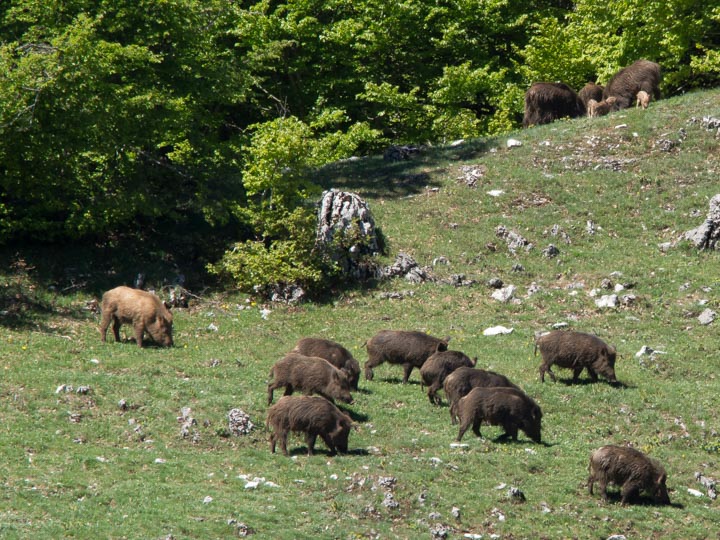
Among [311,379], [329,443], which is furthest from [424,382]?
[329,443]

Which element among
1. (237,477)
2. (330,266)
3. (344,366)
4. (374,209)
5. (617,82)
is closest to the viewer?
(237,477)

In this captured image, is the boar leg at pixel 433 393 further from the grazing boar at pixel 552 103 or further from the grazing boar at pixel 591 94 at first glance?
the grazing boar at pixel 591 94

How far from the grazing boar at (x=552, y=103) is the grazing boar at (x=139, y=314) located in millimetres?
20315

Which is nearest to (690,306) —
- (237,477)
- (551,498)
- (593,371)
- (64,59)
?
(593,371)

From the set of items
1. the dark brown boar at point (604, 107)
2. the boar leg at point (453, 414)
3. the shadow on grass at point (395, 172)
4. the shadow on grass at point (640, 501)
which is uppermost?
the dark brown boar at point (604, 107)

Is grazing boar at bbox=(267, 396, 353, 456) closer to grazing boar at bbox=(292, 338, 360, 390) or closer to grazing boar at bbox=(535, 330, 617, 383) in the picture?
grazing boar at bbox=(292, 338, 360, 390)

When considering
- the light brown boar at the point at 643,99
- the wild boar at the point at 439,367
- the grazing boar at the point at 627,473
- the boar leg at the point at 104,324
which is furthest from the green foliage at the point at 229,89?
the grazing boar at the point at 627,473

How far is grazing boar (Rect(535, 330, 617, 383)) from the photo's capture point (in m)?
21.2

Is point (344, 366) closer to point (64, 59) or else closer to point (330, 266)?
point (330, 266)

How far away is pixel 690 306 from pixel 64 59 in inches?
678

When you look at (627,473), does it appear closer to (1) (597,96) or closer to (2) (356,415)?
(2) (356,415)

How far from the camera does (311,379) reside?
63.1ft

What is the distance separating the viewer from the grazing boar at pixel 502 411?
1808 cm

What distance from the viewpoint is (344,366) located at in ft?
67.8
